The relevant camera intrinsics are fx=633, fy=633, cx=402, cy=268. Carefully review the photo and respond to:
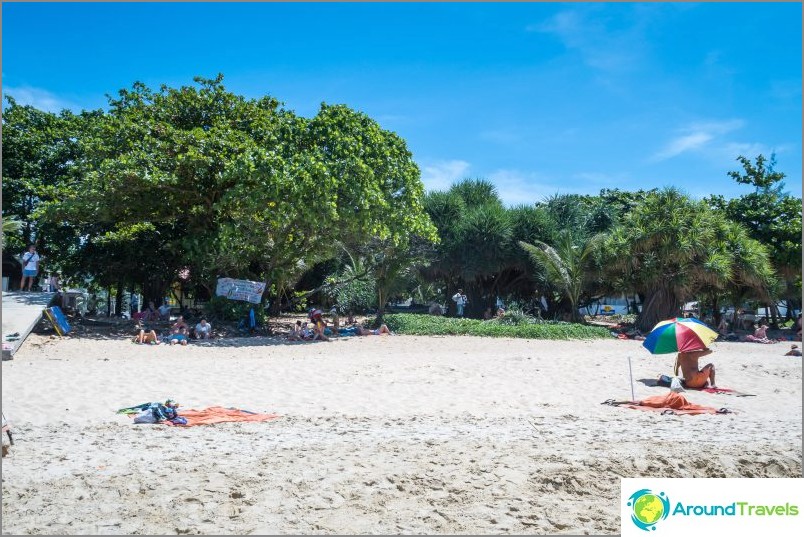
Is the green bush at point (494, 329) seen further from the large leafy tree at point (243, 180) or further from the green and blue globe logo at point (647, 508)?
the green and blue globe logo at point (647, 508)

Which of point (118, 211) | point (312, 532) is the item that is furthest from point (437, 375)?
point (118, 211)

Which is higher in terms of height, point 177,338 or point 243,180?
point 243,180

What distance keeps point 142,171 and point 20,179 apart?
8.32m

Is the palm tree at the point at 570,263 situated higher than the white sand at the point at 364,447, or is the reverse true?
the palm tree at the point at 570,263

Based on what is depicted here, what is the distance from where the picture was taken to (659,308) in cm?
2367

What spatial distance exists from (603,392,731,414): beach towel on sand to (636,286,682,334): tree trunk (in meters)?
14.8

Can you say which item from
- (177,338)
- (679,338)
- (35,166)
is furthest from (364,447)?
(35,166)

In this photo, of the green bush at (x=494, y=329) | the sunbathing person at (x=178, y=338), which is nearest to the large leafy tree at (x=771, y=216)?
the green bush at (x=494, y=329)

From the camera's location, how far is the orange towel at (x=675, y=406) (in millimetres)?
9133

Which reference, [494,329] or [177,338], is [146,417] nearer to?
[177,338]

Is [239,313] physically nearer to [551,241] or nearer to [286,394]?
[286,394]

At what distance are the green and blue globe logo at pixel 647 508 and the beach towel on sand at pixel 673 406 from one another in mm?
4712

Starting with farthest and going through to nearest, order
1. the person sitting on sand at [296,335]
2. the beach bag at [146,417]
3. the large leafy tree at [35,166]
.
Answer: the large leafy tree at [35,166]
the person sitting on sand at [296,335]
the beach bag at [146,417]

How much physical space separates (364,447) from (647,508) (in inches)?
123
